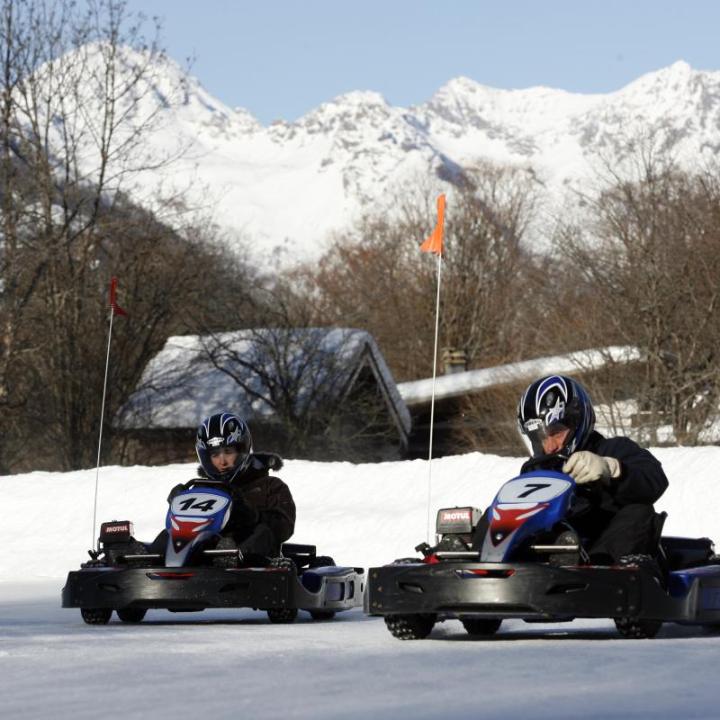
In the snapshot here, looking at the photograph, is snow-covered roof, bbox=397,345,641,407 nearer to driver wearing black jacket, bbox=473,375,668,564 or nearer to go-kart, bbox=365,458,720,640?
driver wearing black jacket, bbox=473,375,668,564

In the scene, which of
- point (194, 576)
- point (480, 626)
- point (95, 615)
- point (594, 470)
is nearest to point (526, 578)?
point (594, 470)

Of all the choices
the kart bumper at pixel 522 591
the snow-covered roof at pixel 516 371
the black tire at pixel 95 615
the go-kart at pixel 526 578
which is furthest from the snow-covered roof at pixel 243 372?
the kart bumper at pixel 522 591

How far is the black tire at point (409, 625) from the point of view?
9.58 meters

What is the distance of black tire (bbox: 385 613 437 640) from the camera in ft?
31.4

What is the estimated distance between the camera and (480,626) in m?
10.3

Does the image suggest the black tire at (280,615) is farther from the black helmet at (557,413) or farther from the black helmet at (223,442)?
the black helmet at (557,413)

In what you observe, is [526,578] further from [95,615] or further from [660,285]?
[660,285]

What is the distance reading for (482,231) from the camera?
270ft

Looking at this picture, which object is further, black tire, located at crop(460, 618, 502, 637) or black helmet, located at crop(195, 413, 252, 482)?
black helmet, located at crop(195, 413, 252, 482)

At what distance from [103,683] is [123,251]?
3494 centimetres

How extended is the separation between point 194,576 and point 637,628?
3.01m

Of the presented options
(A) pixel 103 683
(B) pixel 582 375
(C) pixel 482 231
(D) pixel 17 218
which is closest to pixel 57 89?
(D) pixel 17 218

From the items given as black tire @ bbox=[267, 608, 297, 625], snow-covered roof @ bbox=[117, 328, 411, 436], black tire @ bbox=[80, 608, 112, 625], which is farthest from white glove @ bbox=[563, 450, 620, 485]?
snow-covered roof @ bbox=[117, 328, 411, 436]

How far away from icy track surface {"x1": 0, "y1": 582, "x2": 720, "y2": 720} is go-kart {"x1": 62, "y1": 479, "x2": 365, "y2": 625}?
385mm
